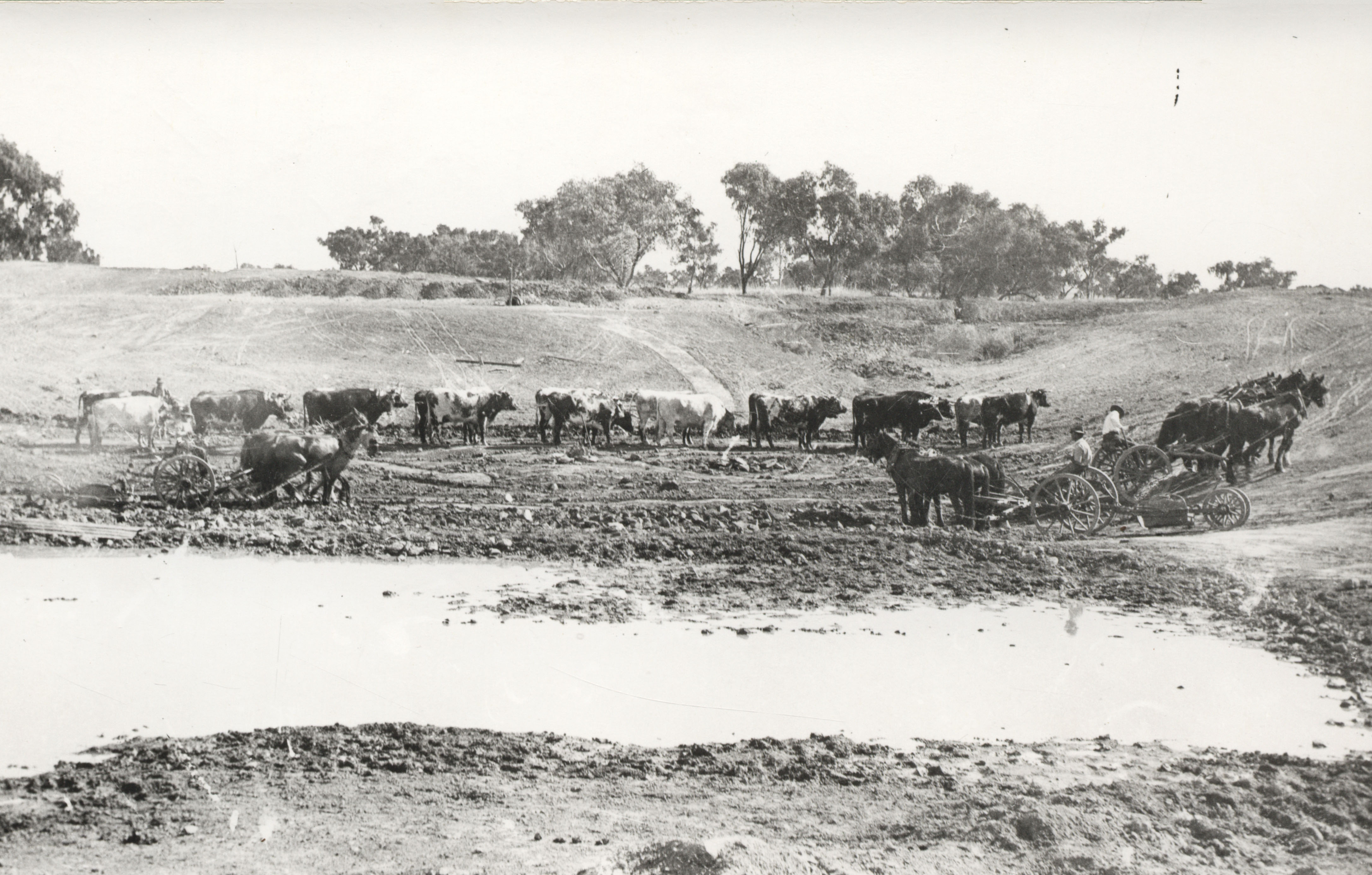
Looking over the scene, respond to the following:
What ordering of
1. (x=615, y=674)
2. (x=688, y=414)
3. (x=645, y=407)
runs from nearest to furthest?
(x=615, y=674), (x=645, y=407), (x=688, y=414)

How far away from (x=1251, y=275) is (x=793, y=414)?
392 centimetres

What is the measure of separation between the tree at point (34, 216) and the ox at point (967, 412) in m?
6.60

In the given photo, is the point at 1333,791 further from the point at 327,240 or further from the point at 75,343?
the point at 75,343

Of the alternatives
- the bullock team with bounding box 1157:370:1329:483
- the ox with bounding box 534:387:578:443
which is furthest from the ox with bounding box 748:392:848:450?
the bullock team with bounding box 1157:370:1329:483

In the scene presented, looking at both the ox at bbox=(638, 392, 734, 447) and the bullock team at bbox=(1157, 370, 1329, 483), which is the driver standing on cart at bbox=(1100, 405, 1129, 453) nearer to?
the bullock team at bbox=(1157, 370, 1329, 483)

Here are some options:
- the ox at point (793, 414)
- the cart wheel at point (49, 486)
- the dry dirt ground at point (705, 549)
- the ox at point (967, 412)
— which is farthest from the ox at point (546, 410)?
the cart wheel at point (49, 486)

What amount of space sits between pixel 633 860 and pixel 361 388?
473 centimetres

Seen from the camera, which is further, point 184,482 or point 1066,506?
point 184,482

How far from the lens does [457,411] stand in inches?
309

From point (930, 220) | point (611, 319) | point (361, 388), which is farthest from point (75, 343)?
point (930, 220)

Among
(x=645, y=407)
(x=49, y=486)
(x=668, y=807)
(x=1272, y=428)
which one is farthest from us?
(x=645, y=407)

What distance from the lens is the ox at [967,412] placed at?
741 cm

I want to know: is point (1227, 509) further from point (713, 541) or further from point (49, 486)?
point (49, 486)

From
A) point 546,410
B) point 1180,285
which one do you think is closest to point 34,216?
point 546,410
